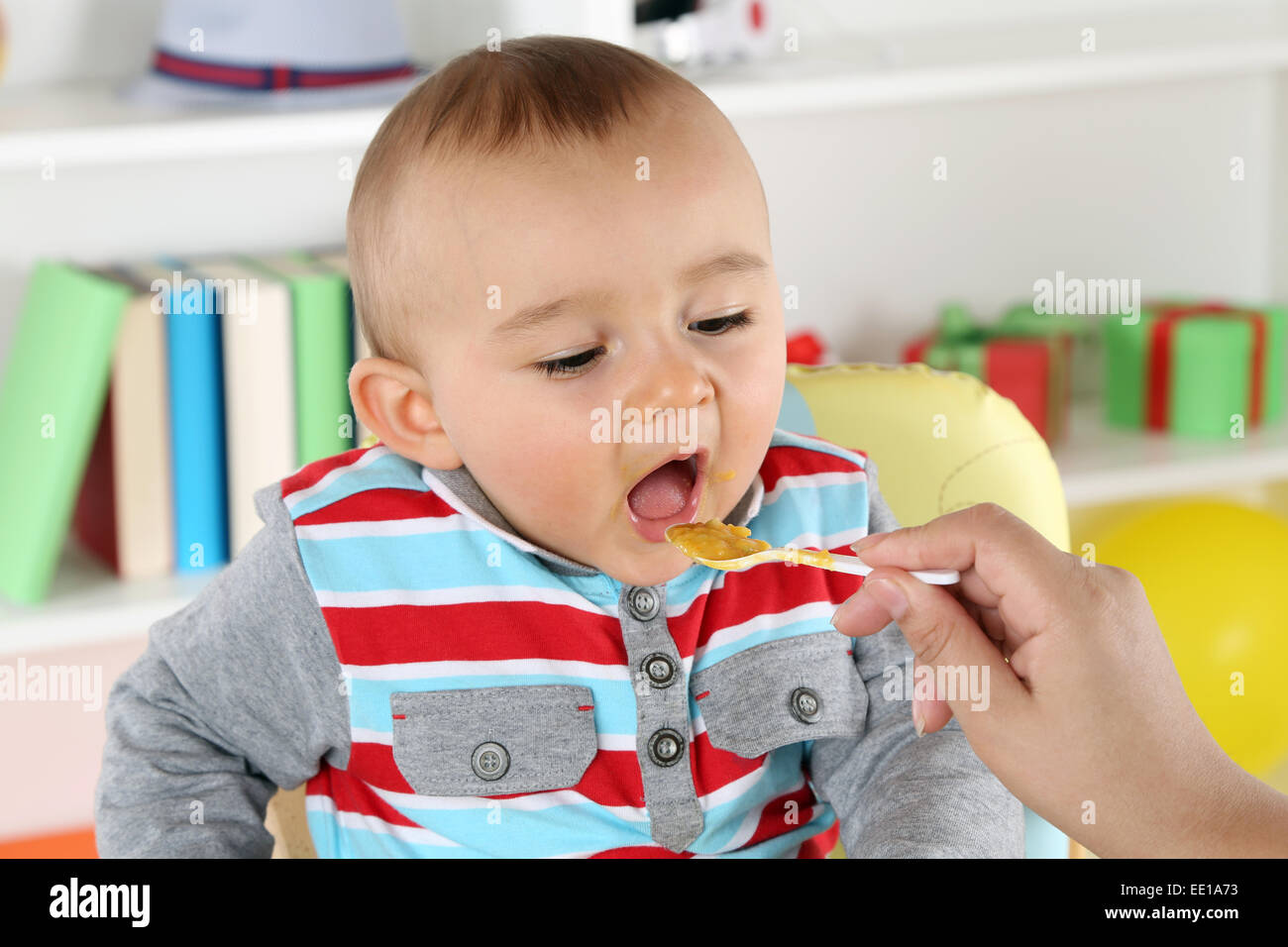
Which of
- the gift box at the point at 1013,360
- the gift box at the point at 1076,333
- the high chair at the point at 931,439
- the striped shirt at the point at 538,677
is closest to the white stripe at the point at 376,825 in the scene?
the striped shirt at the point at 538,677

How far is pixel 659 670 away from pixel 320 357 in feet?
2.50

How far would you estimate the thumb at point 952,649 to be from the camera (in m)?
0.74

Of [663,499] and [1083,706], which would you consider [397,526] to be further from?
[1083,706]

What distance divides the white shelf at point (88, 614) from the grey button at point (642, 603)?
70cm

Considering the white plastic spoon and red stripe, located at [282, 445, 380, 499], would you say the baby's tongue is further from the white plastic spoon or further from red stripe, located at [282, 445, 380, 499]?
red stripe, located at [282, 445, 380, 499]

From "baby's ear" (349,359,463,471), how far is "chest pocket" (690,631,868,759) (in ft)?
0.74

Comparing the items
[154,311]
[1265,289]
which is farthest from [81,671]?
[1265,289]

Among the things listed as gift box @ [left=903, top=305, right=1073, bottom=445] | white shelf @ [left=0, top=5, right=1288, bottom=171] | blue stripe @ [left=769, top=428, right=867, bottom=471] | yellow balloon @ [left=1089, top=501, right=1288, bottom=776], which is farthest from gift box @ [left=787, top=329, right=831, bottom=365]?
blue stripe @ [left=769, top=428, right=867, bottom=471]

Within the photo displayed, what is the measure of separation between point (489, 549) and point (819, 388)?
341 millimetres

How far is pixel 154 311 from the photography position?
4.83 ft

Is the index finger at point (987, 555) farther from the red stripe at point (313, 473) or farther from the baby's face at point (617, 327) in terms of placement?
the red stripe at point (313, 473)

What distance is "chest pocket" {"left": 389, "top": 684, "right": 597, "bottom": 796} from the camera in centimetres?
92
